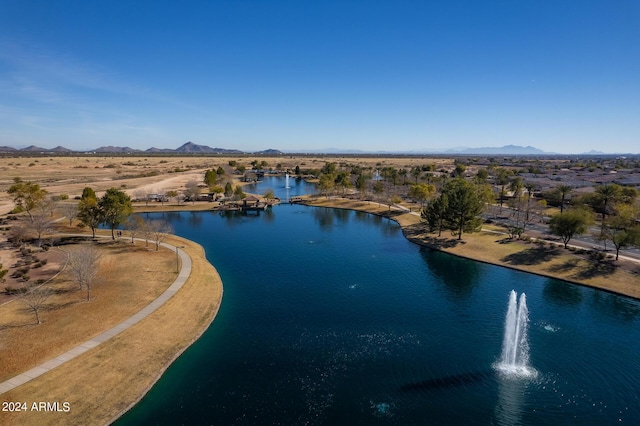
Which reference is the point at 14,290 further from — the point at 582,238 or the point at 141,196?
the point at 582,238

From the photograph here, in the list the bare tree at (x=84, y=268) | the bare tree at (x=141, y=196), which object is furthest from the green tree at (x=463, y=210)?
the bare tree at (x=141, y=196)

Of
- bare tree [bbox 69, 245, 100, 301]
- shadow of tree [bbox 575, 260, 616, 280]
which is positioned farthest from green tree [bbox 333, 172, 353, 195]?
bare tree [bbox 69, 245, 100, 301]

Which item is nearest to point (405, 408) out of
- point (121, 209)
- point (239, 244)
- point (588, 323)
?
point (588, 323)

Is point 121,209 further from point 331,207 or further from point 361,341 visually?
point 331,207

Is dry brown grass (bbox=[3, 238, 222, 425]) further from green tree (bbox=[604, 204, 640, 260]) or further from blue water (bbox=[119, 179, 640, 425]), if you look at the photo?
green tree (bbox=[604, 204, 640, 260])

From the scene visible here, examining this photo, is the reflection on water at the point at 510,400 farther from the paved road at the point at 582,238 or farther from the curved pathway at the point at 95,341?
the paved road at the point at 582,238

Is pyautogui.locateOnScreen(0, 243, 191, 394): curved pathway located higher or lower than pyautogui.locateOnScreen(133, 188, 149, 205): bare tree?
lower
